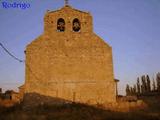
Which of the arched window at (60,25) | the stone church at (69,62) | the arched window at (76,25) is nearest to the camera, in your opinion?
the stone church at (69,62)

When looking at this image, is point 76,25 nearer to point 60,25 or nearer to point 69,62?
point 60,25

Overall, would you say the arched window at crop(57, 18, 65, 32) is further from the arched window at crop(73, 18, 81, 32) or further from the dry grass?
the dry grass

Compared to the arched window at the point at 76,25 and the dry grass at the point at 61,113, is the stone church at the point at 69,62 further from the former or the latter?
the dry grass at the point at 61,113

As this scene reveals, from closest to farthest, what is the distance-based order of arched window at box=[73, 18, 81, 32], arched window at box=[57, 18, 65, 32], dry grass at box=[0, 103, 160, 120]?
dry grass at box=[0, 103, 160, 120], arched window at box=[57, 18, 65, 32], arched window at box=[73, 18, 81, 32]

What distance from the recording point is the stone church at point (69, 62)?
21109 millimetres

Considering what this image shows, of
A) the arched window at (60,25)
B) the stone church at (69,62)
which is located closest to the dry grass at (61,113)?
the stone church at (69,62)

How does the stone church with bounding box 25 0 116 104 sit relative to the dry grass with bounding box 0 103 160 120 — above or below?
above

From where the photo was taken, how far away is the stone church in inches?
831

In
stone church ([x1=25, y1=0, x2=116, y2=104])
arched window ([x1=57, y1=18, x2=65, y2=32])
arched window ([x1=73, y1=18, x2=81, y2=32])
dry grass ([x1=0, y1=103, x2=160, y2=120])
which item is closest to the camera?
dry grass ([x1=0, y1=103, x2=160, y2=120])

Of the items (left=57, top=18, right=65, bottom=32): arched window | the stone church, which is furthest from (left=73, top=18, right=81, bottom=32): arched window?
(left=57, top=18, right=65, bottom=32): arched window

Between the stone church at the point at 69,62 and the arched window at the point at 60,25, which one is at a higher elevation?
the arched window at the point at 60,25

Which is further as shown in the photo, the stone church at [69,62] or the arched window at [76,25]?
the arched window at [76,25]

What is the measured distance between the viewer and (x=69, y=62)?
71.3 ft

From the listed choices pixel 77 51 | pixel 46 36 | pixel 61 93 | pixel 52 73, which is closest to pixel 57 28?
pixel 46 36
